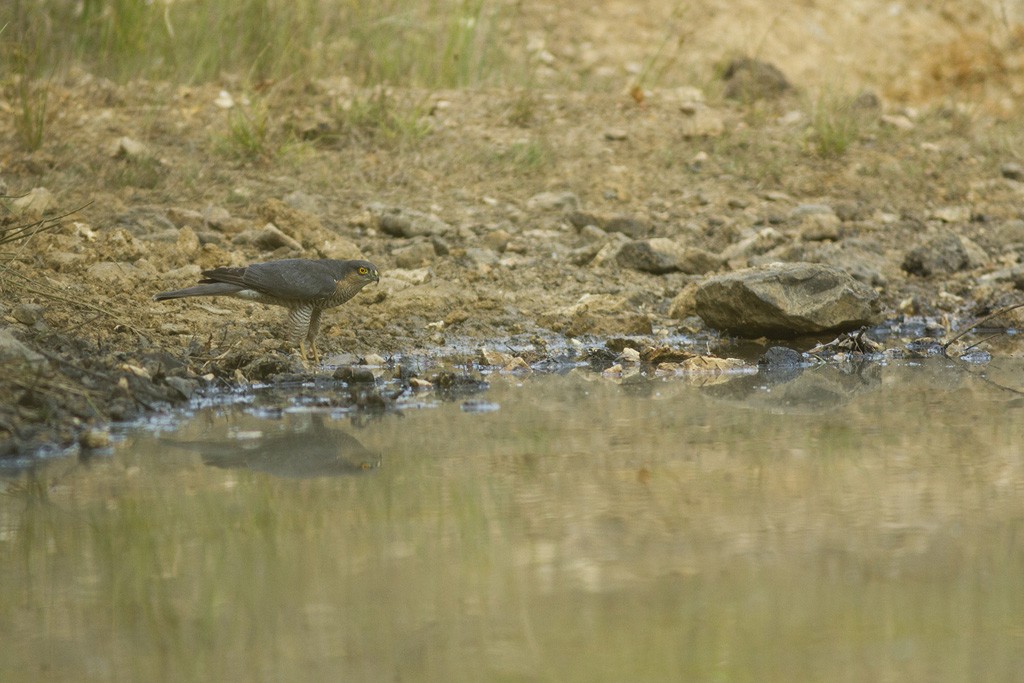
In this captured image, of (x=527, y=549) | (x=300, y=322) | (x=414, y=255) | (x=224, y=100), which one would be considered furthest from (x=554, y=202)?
(x=527, y=549)

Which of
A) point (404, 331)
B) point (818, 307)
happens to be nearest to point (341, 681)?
point (404, 331)

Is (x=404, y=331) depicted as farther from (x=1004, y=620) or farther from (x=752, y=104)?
(x=752, y=104)

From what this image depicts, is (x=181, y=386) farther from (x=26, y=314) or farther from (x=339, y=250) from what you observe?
(x=339, y=250)

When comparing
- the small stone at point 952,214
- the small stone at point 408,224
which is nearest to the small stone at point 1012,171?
the small stone at point 952,214

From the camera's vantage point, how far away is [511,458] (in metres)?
3.65

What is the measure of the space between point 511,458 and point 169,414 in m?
1.35

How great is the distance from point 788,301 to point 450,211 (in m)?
2.25

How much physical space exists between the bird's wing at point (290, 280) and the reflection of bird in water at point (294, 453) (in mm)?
1134

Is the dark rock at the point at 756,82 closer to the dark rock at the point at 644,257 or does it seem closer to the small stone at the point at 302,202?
the dark rock at the point at 644,257

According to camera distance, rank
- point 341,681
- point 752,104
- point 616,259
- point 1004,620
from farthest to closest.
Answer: point 752,104 → point 616,259 → point 1004,620 → point 341,681

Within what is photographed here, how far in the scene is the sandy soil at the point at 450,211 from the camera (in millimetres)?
5105

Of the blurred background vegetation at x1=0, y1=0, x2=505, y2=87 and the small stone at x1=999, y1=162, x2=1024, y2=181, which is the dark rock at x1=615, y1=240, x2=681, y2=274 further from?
the small stone at x1=999, y1=162, x2=1024, y2=181

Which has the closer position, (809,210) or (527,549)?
(527,549)

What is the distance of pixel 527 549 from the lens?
2703 millimetres
